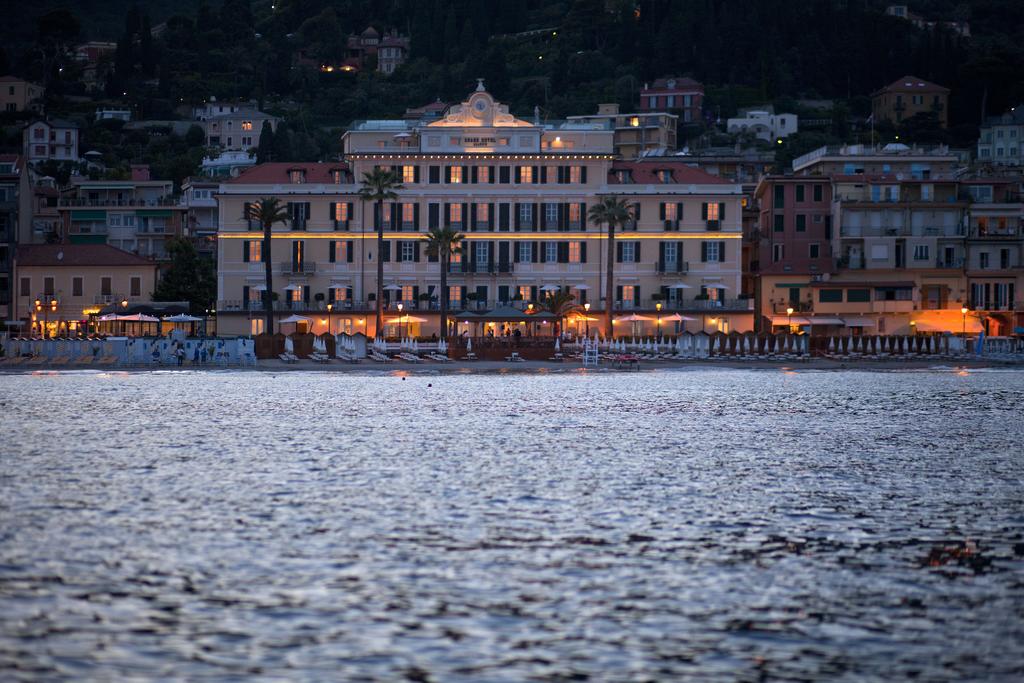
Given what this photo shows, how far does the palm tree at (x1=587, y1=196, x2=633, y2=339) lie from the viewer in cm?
9450

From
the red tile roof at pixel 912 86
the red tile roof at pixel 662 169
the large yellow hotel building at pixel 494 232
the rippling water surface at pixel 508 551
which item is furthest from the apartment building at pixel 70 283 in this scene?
the red tile roof at pixel 912 86

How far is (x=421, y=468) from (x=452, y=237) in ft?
201

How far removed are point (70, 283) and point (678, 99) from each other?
363 ft

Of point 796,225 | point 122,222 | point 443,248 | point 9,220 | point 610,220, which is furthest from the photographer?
point 122,222

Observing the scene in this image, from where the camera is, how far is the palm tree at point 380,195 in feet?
308

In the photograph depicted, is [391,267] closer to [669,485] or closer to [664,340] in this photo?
[664,340]

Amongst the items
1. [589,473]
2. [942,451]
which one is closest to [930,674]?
[589,473]

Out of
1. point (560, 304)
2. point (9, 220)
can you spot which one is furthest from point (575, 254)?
point (9, 220)

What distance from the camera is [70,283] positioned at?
102m

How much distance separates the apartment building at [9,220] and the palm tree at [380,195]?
24270mm

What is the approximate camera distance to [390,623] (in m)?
19.3

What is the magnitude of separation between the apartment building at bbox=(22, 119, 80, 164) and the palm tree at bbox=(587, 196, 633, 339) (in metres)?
89.5

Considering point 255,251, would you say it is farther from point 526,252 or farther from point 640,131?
point 640,131

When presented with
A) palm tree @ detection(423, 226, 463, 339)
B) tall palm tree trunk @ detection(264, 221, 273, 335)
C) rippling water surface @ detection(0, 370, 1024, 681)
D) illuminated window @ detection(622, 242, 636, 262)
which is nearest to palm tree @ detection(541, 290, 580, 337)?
illuminated window @ detection(622, 242, 636, 262)
